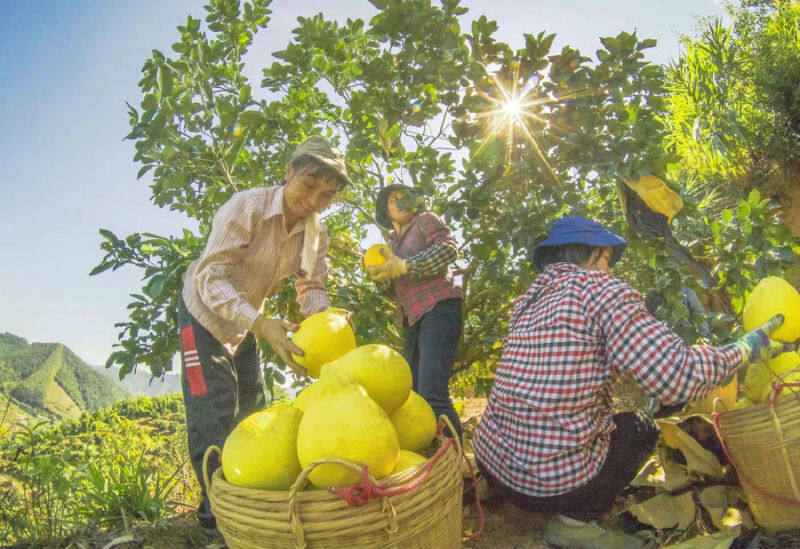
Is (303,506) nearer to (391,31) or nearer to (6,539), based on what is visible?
(6,539)

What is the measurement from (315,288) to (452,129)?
1110mm

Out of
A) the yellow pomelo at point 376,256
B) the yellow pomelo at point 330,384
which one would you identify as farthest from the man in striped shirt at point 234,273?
the yellow pomelo at point 330,384

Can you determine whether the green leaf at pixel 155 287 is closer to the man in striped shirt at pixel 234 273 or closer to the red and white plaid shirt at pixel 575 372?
the man in striped shirt at pixel 234 273

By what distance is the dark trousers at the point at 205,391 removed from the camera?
2.08 meters

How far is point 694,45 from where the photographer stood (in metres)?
11.6

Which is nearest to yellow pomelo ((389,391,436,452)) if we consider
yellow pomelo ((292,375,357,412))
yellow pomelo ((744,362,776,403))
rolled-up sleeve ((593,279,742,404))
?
yellow pomelo ((292,375,357,412))

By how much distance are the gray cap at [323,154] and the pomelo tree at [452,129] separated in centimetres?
56

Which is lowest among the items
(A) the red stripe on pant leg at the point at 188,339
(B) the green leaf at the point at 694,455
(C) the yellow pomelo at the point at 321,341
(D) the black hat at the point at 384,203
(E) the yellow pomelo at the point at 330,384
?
(B) the green leaf at the point at 694,455

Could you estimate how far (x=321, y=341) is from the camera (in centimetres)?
163

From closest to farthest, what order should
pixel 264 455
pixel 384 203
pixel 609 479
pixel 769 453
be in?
pixel 264 455 → pixel 769 453 → pixel 609 479 → pixel 384 203

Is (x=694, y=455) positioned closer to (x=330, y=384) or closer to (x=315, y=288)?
(x=330, y=384)

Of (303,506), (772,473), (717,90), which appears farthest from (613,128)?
(717,90)

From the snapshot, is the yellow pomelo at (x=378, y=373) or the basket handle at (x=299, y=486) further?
the yellow pomelo at (x=378, y=373)

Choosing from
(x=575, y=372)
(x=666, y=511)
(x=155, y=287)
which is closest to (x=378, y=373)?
(x=575, y=372)
